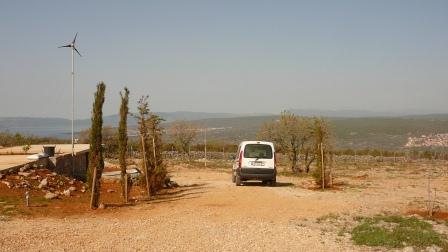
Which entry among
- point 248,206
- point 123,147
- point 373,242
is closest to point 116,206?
point 123,147

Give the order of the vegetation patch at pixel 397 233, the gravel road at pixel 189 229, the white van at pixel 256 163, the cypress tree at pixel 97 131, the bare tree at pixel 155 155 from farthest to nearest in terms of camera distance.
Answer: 1. the white van at pixel 256 163
2. the bare tree at pixel 155 155
3. the cypress tree at pixel 97 131
4. the vegetation patch at pixel 397 233
5. the gravel road at pixel 189 229

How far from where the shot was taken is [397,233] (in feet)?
40.2

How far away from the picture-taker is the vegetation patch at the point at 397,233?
11547 millimetres

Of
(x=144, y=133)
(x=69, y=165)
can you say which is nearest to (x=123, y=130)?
(x=144, y=133)

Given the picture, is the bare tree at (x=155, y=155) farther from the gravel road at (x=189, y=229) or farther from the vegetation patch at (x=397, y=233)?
the vegetation patch at (x=397, y=233)

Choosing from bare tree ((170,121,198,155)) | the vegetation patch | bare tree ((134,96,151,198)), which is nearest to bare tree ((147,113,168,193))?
bare tree ((134,96,151,198))

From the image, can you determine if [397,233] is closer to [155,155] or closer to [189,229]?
[189,229]

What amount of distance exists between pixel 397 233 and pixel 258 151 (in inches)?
423

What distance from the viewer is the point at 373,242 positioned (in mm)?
11617

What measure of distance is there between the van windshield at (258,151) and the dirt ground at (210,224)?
3.04 m

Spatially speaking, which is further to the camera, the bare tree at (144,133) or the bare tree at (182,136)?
the bare tree at (182,136)

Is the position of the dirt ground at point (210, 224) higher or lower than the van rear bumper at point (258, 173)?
lower

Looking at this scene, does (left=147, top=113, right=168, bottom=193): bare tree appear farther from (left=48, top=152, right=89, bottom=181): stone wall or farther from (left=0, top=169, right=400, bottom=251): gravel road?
(left=48, top=152, right=89, bottom=181): stone wall

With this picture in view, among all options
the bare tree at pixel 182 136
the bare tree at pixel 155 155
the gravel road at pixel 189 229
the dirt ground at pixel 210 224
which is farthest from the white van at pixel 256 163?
the bare tree at pixel 182 136
